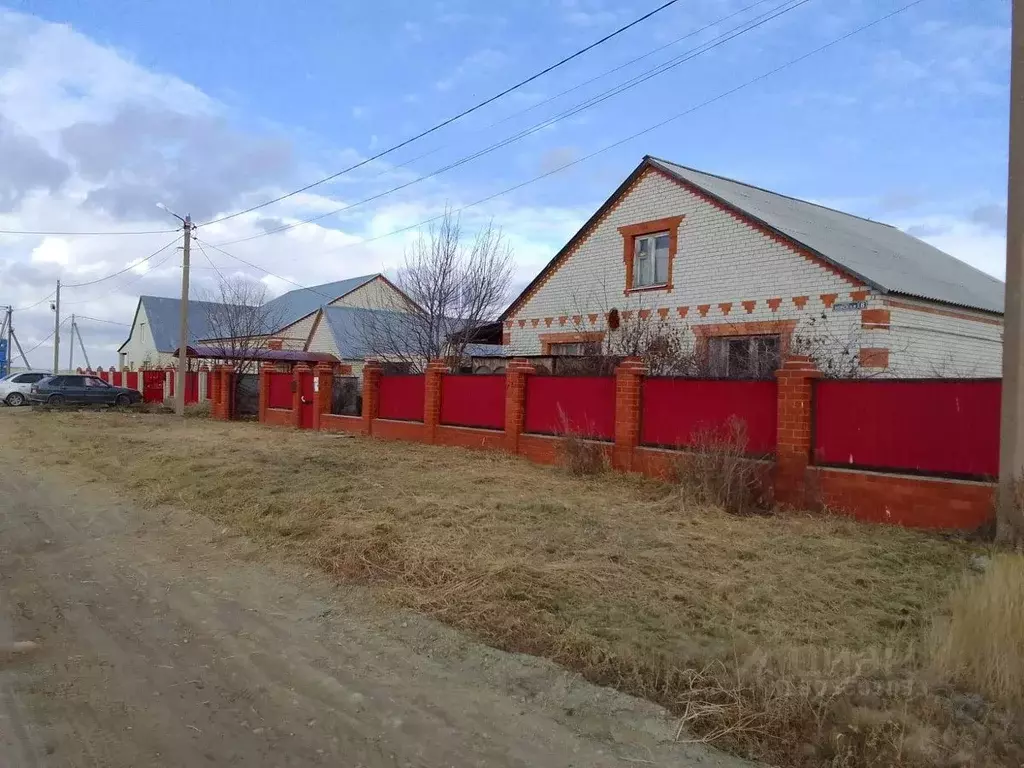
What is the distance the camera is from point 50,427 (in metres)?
21.0

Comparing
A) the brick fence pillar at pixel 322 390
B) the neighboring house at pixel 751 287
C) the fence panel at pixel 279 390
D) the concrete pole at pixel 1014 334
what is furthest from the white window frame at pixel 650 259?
the concrete pole at pixel 1014 334

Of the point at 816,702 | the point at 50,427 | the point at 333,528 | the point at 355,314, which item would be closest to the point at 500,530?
the point at 333,528

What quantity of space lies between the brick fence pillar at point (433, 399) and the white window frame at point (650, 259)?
18.6 ft

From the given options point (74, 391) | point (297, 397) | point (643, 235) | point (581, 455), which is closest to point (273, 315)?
point (74, 391)

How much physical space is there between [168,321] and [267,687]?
55.7 meters

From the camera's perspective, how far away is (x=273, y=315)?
45969 millimetres

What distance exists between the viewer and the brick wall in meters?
8.38

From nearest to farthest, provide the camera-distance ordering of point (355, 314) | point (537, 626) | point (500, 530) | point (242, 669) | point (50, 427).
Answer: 1. point (242, 669)
2. point (537, 626)
3. point (500, 530)
4. point (50, 427)
5. point (355, 314)

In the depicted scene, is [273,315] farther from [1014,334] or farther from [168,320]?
[1014,334]

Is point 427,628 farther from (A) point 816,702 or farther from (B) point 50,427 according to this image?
(B) point 50,427

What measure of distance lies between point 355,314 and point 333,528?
3362cm

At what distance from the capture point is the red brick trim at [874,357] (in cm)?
1410

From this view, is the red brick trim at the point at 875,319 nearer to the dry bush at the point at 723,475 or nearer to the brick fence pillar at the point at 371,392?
the dry bush at the point at 723,475

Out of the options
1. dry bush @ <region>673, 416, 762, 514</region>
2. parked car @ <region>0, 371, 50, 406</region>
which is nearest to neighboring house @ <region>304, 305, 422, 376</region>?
parked car @ <region>0, 371, 50, 406</region>
